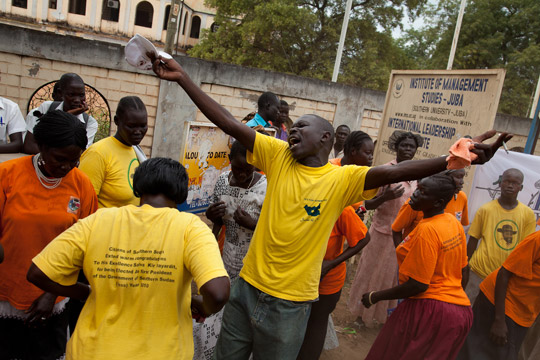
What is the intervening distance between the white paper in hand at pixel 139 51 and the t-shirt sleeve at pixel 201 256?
1.07 m

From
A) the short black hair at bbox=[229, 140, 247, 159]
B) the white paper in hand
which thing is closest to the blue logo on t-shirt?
the short black hair at bbox=[229, 140, 247, 159]

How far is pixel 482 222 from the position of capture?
428 cm

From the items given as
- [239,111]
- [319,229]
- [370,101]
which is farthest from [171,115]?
[319,229]

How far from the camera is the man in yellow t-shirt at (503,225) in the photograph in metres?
4.13

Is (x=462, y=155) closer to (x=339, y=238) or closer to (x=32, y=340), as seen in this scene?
(x=339, y=238)

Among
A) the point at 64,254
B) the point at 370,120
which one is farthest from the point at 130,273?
the point at 370,120

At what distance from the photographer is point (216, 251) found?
1.63 m

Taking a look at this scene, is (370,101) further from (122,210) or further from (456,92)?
(122,210)

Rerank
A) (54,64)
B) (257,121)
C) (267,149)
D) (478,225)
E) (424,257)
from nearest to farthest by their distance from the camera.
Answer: (267,149)
(424,257)
(478,225)
(257,121)
(54,64)

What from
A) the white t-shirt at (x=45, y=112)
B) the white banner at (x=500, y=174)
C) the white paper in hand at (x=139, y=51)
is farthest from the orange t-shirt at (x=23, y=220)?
the white banner at (x=500, y=174)

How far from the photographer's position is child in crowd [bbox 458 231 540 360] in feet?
10.2

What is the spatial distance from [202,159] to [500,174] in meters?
3.74

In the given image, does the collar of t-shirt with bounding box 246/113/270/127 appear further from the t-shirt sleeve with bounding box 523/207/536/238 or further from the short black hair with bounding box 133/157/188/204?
the t-shirt sleeve with bounding box 523/207/536/238

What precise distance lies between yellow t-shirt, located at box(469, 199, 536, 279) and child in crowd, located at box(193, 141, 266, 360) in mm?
2644
